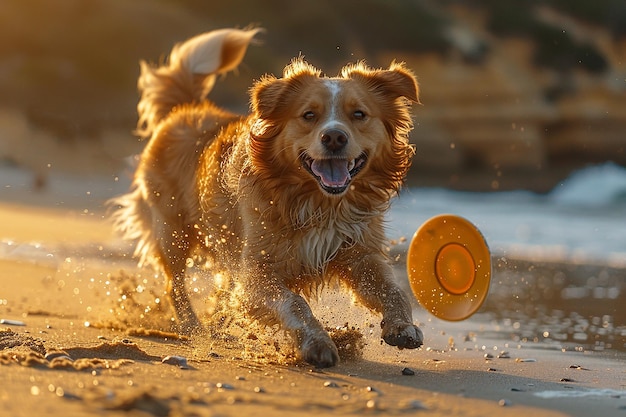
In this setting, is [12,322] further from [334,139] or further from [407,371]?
[407,371]

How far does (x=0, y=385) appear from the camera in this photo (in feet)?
10.4

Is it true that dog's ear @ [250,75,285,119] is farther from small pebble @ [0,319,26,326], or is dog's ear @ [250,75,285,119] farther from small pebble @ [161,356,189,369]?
small pebble @ [0,319,26,326]

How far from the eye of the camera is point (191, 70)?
696 cm

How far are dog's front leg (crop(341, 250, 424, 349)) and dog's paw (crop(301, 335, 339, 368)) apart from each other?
33cm

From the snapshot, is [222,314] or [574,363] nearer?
[574,363]

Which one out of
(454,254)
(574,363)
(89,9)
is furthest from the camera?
(89,9)

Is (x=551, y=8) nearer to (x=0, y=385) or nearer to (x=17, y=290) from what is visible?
(x=17, y=290)

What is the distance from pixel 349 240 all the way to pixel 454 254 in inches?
26.1

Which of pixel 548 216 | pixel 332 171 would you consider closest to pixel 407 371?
pixel 332 171

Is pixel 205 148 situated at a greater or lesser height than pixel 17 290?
greater

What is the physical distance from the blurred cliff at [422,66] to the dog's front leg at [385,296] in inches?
754

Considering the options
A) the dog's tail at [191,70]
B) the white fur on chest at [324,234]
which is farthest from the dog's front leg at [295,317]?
the dog's tail at [191,70]

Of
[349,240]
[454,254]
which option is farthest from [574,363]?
[349,240]

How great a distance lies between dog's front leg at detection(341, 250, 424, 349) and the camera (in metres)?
4.45
